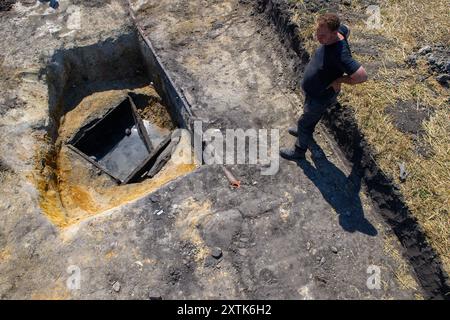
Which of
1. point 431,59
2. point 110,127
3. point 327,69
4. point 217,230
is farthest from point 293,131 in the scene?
point 110,127

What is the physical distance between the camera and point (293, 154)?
17.4ft

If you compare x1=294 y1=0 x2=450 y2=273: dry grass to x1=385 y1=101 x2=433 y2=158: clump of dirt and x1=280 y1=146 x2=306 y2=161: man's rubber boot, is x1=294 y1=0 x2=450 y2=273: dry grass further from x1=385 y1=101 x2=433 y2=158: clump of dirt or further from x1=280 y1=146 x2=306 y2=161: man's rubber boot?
x1=280 y1=146 x2=306 y2=161: man's rubber boot

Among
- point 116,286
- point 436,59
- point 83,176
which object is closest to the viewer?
point 116,286

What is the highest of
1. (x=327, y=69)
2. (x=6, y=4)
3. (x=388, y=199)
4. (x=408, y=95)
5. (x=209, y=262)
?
(x=327, y=69)

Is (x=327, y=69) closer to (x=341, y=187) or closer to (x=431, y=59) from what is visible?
(x=341, y=187)

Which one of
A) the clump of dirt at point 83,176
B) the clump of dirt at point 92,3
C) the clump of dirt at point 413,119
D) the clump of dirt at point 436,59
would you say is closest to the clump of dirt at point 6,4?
the clump of dirt at point 92,3

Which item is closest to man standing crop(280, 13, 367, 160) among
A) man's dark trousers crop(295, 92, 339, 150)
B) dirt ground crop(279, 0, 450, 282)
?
man's dark trousers crop(295, 92, 339, 150)

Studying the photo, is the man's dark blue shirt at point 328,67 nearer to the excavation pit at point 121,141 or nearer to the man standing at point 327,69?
the man standing at point 327,69

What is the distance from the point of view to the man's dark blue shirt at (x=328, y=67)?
13.0 feet

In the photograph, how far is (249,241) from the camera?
4766 millimetres

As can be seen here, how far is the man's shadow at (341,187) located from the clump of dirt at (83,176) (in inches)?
74.8

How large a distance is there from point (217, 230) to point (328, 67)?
7.74 feet

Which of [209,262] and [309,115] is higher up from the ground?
[309,115]
